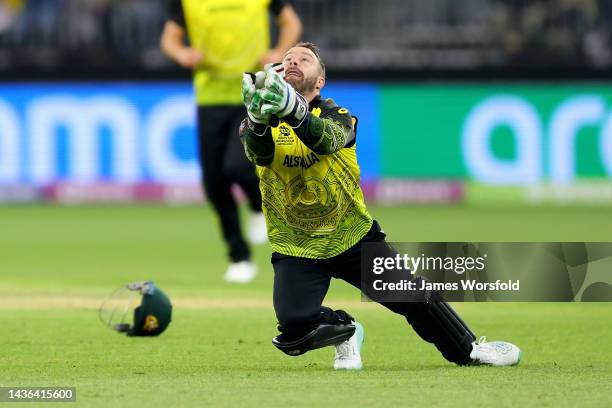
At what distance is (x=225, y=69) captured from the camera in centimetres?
1193

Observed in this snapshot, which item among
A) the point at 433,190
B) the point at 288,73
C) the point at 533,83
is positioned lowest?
the point at 433,190

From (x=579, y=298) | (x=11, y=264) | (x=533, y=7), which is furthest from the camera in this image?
(x=533, y=7)

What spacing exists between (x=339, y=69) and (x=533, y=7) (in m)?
2.99

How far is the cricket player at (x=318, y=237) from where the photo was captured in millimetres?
6977

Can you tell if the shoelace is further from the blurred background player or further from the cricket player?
the blurred background player

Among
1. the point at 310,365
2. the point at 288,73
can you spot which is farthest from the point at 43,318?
the point at 288,73

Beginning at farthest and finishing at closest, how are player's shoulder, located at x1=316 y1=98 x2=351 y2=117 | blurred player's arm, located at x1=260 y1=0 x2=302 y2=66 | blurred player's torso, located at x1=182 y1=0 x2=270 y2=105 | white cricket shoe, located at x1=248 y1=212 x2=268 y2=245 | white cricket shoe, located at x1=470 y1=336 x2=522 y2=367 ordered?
white cricket shoe, located at x1=248 y1=212 x2=268 y2=245
blurred player's torso, located at x1=182 y1=0 x2=270 y2=105
blurred player's arm, located at x1=260 y1=0 x2=302 y2=66
white cricket shoe, located at x1=470 y1=336 x2=522 y2=367
player's shoulder, located at x1=316 y1=98 x2=351 y2=117

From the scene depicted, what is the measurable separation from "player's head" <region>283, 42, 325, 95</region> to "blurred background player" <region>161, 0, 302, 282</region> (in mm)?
4614

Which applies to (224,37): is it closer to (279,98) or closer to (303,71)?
(303,71)

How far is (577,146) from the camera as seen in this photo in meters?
19.2

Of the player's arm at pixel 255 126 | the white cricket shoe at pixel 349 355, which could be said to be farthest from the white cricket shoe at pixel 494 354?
the player's arm at pixel 255 126

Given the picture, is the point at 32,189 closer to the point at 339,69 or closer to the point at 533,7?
the point at 339,69

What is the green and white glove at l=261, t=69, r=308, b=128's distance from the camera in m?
6.43

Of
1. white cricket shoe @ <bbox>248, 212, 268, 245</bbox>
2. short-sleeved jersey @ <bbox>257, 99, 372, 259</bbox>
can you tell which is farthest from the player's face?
white cricket shoe @ <bbox>248, 212, 268, 245</bbox>
